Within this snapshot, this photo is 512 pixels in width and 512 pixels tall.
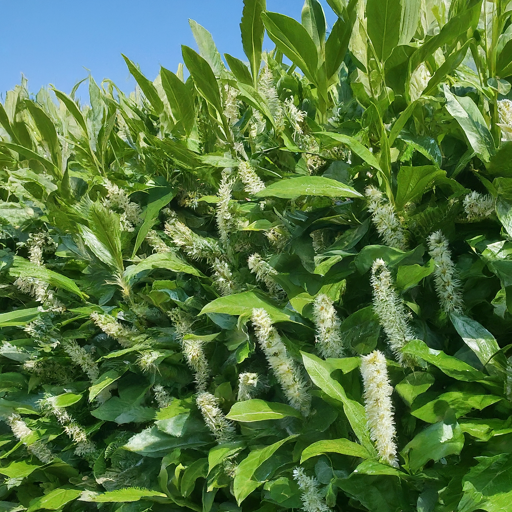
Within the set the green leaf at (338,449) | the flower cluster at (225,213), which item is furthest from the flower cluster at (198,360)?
the green leaf at (338,449)

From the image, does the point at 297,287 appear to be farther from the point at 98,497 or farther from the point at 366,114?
the point at 98,497

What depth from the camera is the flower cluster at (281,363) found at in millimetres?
1394

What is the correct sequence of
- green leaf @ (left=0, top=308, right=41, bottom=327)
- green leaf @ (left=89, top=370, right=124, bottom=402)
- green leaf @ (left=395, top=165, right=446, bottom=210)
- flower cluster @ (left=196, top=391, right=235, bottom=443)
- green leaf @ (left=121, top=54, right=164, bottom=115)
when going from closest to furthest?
green leaf @ (left=395, top=165, right=446, bottom=210) → flower cluster @ (left=196, top=391, right=235, bottom=443) → green leaf @ (left=89, top=370, right=124, bottom=402) → green leaf @ (left=121, top=54, right=164, bottom=115) → green leaf @ (left=0, top=308, right=41, bottom=327)

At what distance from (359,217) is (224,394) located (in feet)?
2.22

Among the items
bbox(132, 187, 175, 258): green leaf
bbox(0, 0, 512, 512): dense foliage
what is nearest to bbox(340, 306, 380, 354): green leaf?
bbox(0, 0, 512, 512): dense foliage

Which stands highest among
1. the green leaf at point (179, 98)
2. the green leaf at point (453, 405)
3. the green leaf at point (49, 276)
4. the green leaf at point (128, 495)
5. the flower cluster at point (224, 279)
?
the green leaf at point (179, 98)

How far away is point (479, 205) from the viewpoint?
1274 mm

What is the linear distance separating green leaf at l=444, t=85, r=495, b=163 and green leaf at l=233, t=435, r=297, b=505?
0.87 m

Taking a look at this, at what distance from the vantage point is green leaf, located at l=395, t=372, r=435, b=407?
123 centimetres

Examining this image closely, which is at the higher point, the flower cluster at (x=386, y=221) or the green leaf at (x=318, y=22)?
the green leaf at (x=318, y=22)

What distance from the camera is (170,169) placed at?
80.1 inches

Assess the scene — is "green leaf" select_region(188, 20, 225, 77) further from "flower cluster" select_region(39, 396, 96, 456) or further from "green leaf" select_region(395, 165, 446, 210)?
"flower cluster" select_region(39, 396, 96, 456)

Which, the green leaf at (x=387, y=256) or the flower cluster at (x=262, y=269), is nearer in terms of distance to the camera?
the green leaf at (x=387, y=256)

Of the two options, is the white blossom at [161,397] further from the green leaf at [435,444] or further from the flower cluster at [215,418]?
the green leaf at [435,444]
